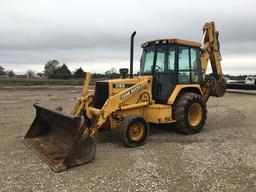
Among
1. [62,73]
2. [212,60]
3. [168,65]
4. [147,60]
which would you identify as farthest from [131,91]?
[62,73]

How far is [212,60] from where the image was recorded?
9.93 metres

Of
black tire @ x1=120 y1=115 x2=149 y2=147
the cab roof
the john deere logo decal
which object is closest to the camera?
black tire @ x1=120 y1=115 x2=149 y2=147

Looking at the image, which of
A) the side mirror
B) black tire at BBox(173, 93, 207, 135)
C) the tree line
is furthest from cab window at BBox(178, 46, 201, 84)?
the tree line

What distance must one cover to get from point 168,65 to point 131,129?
2237mm

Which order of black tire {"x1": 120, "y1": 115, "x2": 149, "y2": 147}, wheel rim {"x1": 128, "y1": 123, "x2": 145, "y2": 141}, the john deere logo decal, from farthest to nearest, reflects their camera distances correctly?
the john deere logo decal
wheel rim {"x1": 128, "y1": 123, "x2": 145, "y2": 141}
black tire {"x1": 120, "y1": 115, "x2": 149, "y2": 147}

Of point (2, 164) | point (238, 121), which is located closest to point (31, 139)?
point (2, 164)

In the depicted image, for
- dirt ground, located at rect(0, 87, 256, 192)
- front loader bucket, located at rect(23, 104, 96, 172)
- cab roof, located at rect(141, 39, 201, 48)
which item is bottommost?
dirt ground, located at rect(0, 87, 256, 192)

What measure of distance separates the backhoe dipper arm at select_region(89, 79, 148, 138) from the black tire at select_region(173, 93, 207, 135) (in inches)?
46.2

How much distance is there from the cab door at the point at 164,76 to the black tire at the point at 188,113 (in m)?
0.41

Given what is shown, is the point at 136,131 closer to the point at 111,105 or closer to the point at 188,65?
the point at 111,105

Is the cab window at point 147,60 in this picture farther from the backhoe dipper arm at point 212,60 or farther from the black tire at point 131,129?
the black tire at point 131,129

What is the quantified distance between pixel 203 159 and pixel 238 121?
494cm

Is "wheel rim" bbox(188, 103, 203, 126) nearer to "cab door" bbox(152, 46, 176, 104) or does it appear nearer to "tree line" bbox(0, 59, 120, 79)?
"cab door" bbox(152, 46, 176, 104)

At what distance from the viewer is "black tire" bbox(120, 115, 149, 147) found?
22.6ft
